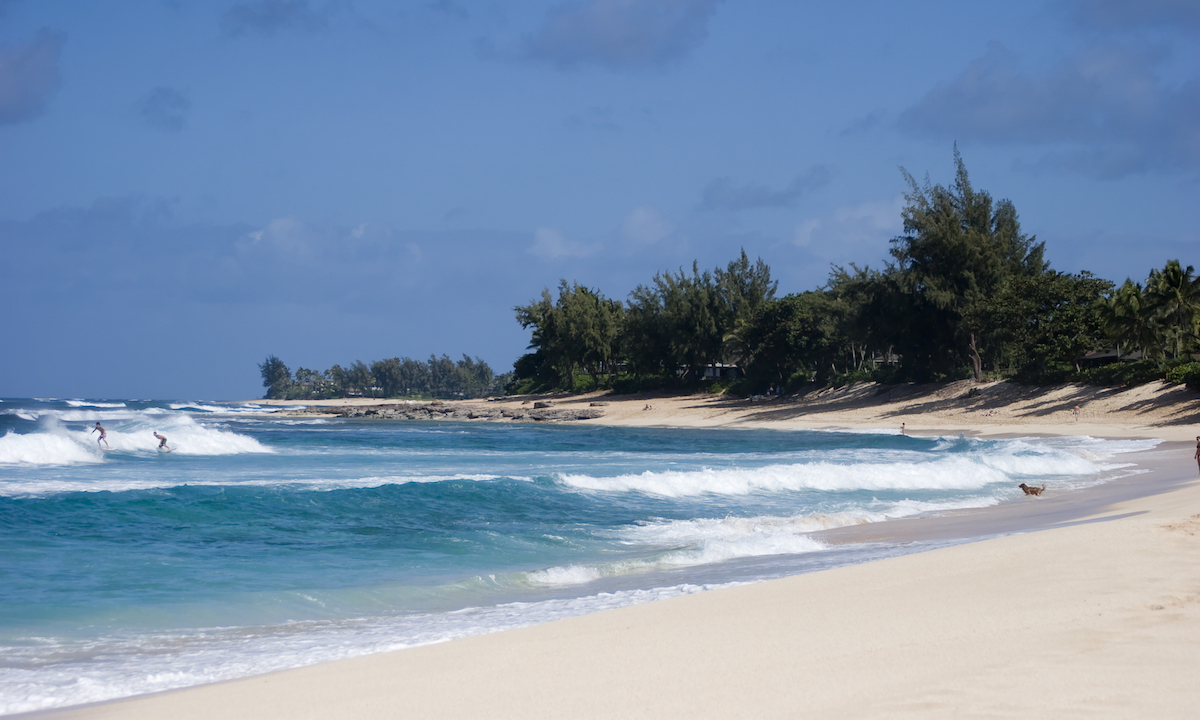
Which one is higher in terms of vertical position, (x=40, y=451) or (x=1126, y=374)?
(x=40, y=451)

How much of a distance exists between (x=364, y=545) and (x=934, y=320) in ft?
163

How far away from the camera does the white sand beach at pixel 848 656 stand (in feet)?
14.9

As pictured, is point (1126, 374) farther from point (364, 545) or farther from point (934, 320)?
point (364, 545)

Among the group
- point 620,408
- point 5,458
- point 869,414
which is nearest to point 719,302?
point 620,408

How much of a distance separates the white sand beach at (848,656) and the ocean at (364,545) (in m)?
1.23

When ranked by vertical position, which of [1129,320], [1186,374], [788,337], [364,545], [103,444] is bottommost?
[364,545]

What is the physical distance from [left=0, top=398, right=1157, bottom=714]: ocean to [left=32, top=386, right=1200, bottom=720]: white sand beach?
4.04 feet

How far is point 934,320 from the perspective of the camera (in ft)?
181

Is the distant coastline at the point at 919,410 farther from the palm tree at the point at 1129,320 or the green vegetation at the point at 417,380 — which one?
the green vegetation at the point at 417,380

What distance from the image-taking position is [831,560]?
10.6 metres

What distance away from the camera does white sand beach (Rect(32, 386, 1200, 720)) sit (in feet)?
14.9

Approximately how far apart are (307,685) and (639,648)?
2299 mm

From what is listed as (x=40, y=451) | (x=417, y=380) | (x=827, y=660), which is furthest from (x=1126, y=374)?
(x=417, y=380)

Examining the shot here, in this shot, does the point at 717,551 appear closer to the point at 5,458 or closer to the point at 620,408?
the point at 5,458
